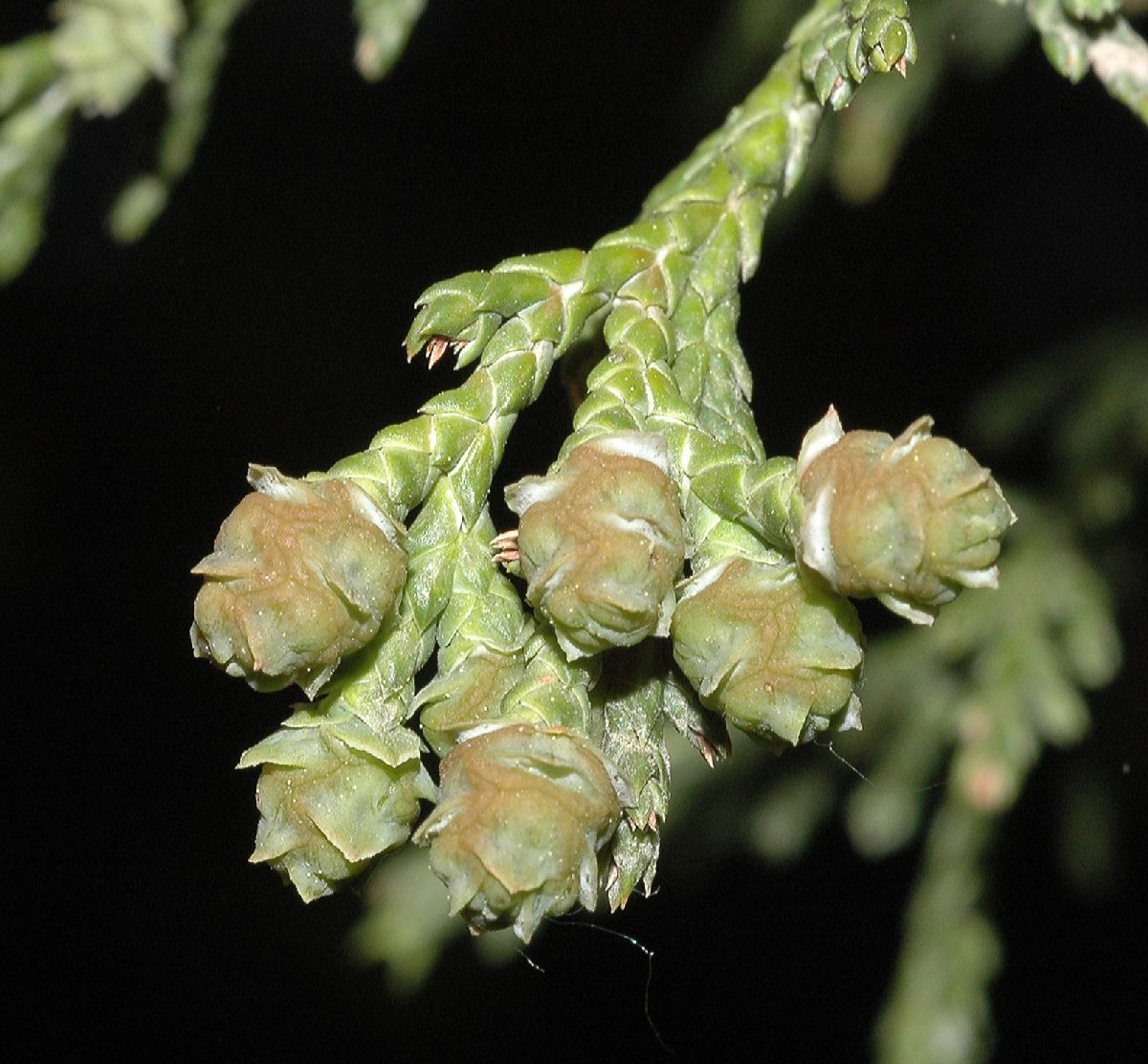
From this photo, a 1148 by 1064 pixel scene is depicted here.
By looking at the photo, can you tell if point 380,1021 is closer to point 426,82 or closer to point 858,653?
point 426,82

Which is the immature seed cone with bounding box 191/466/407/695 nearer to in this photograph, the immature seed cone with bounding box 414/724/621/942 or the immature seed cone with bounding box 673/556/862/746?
the immature seed cone with bounding box 414/724/621/942

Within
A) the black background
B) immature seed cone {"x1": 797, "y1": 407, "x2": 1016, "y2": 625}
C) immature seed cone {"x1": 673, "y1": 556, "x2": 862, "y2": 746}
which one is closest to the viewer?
immature seed cone {"x1": 797, "y1": 407, "x2": 1016, "y2": 625}

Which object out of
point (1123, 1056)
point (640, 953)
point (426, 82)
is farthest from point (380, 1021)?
point (426, 82)

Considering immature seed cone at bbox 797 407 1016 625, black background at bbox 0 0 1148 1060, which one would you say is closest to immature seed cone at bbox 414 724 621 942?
immature seed cone at bbox 797 407 1016 625

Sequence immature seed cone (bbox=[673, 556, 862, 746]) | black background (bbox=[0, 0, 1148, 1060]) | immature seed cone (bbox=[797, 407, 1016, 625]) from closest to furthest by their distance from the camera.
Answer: immature seed cone (bbox=[797, 407, 1016, 625]) → immature seed cone (bbox=[673, 556, 862, 746]) → black background (bbox=[0, 0, 1148, 1060])

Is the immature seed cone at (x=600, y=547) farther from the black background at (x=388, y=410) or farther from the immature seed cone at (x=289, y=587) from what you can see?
the black background at (x=388, y=410)

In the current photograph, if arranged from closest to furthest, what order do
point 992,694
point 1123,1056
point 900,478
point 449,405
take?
1. point 900,478
2. point 449,405
3. point 992,694
4. point 1123,1056

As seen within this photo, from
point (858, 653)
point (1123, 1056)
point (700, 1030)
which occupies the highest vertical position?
point (858, 653)
